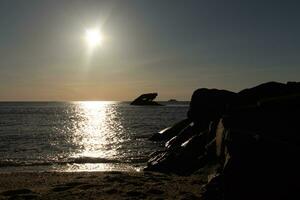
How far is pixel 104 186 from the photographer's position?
50.0 ft

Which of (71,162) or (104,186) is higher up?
(104,186)

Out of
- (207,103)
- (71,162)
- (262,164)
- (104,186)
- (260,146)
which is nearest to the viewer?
(262,164)

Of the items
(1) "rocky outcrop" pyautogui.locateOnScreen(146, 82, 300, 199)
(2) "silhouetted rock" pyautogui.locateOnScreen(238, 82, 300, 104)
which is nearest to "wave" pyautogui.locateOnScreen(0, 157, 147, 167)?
(1) "rocky outcrop" pyautogui.locateOnScreen(146, 82, 300, 199)

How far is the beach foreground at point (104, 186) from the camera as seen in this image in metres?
13.3

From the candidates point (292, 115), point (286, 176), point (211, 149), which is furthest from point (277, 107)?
point (211, 149)

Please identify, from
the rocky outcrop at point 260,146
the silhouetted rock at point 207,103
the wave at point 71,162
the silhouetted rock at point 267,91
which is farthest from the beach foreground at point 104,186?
the silhouetted rock at point 207,103

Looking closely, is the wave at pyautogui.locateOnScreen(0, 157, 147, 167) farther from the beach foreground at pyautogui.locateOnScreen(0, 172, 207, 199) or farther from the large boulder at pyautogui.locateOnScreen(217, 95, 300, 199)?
the large boulder at pyautogui.locateOnScreen(217, 95, 300, 199)

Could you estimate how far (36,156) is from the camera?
1129 inches

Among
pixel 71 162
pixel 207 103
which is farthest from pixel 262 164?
pixel 207 103

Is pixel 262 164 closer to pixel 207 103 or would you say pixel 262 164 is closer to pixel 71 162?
pixel 71 162

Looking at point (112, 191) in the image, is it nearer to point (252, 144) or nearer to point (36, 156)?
point (252, 144)

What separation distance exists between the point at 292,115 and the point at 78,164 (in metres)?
17.4

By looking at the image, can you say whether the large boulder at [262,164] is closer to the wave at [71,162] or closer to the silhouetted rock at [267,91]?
the silhouetted rock at [267,91]

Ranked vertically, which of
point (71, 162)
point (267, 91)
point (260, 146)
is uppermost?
point (267, 91)
